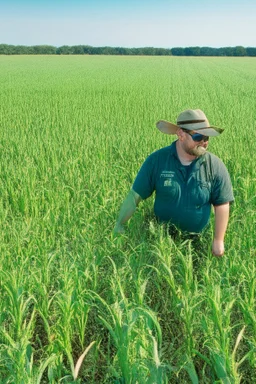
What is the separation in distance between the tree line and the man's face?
75.0m

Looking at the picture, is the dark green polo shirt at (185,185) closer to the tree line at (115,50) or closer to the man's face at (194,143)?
the man's face at (194,143)

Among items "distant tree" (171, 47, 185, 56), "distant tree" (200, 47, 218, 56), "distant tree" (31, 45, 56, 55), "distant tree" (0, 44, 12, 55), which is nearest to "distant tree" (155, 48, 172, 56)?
"distant tree" (171, 47, 185, 56)

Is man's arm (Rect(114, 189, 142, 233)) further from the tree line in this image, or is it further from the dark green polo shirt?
the tree line

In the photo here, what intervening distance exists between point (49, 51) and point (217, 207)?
79785 mm

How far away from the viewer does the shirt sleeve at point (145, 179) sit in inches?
122

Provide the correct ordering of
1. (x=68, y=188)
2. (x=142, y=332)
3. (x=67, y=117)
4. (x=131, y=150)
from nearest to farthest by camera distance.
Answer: (x=142, y=332)
(x=68, y=188)
(x=131, y=150)
(x=67, y=117)

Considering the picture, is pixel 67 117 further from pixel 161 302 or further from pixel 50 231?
pixel 161 302

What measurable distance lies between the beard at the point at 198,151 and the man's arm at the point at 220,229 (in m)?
0.39

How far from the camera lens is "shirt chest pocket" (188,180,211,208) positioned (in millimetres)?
3002

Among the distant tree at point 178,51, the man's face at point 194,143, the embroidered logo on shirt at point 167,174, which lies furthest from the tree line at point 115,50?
the man's face at point 194,143

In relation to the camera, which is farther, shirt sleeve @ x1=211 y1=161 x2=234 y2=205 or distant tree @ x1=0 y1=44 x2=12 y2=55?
distant tree @ x1=0 y1=44 x2=12 y2=55

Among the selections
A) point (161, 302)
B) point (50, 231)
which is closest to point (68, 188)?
point (50, 231)

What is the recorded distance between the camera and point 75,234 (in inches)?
126

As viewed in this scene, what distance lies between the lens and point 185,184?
304 centimetres
